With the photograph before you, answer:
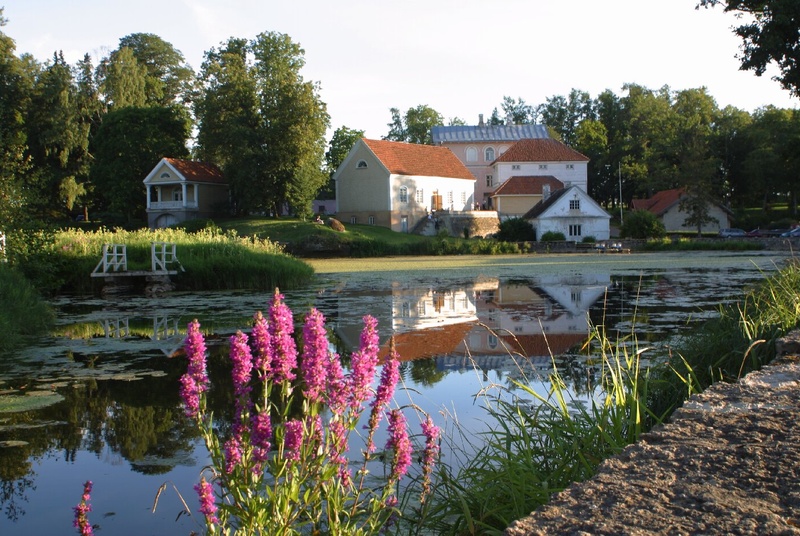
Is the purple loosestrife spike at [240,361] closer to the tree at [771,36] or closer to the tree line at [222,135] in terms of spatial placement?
the tree at [771,36]

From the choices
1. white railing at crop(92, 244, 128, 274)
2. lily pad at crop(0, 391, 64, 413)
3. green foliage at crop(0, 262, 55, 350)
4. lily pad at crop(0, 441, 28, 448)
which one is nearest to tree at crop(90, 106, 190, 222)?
white railing at crop(92, 244, 128, 274)

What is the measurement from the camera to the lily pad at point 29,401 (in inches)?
314

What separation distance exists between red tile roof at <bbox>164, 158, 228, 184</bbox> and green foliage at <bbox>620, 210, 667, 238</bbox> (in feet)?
99.4

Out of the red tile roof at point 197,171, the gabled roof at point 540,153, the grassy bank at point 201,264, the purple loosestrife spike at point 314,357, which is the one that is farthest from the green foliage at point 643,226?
the purple loosestrife spike at point 314,357

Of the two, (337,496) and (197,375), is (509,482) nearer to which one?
(337,496)

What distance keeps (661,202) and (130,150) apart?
47327mm

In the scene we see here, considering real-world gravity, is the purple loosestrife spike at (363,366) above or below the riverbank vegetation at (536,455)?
above

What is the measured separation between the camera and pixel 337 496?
12.0ft

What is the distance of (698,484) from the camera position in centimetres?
287

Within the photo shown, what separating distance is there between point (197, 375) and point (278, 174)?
55.0m

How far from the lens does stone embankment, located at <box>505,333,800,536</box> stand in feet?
8.20

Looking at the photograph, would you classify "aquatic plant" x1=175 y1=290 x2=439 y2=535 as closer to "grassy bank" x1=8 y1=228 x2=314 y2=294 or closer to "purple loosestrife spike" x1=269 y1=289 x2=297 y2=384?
"purple loosestrife spike" x1=269 y1=289 x2=297 y2=384

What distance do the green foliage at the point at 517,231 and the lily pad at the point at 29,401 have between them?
168 feet

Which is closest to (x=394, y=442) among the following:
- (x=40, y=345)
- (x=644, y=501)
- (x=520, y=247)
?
(x=644, y=501)
